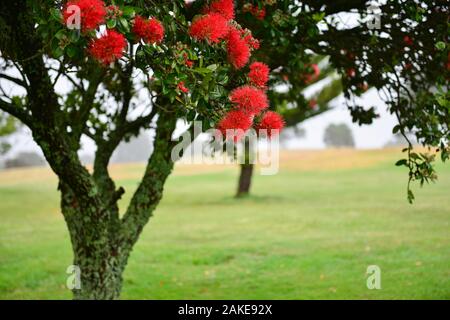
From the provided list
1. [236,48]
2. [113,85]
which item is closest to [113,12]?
[236,48]

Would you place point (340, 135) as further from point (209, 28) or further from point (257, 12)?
point (209, 28)

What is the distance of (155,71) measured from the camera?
115 inches

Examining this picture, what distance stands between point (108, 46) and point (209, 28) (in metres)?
0.53

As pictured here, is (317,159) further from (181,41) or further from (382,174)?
(181,41)

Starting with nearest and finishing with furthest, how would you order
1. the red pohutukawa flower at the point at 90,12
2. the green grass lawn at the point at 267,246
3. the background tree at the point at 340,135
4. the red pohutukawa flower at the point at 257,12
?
the red pohutukawa flower at the point at 90,12 → the red pohutukawa flower at the point at 257,12 → the green grass lawn at the point at 267,246 → the background tree at the point at 340,135

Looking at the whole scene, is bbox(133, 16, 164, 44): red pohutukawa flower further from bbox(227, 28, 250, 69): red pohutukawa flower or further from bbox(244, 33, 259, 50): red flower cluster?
bbox(244, 33, 259, 50): red flower cluster

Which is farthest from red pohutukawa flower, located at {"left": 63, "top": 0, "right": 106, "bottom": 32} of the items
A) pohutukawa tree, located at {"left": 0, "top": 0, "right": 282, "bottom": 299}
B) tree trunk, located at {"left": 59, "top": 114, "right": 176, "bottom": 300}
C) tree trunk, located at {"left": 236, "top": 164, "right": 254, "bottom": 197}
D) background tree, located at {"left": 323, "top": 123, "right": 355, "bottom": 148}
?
background tree, located at {"left": 323, "top": 123, "right": 355, "bottom": 148}

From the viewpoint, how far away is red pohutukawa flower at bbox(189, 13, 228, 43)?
2910 millimetres

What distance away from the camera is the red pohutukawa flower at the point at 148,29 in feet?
9.20

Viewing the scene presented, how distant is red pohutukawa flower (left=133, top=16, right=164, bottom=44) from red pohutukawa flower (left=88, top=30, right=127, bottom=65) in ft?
0.47

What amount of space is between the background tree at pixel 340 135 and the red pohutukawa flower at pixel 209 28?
207ft

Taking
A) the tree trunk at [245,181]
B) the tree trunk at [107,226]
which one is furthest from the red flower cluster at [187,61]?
the tree trunk at [245,181]

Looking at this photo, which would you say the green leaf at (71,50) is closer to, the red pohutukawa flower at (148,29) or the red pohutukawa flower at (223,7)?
the red pohutukawa flower at (148,29)
